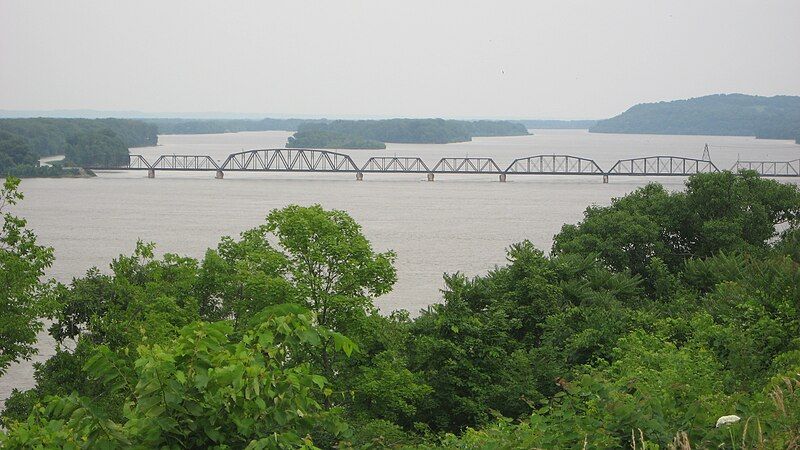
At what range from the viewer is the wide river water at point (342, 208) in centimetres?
4609

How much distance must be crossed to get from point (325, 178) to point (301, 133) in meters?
69.3

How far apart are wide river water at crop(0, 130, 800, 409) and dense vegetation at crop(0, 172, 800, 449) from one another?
5.81 m

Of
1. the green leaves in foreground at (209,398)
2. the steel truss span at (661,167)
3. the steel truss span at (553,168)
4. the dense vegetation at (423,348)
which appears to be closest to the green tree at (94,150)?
the steel truss span at (553,168)

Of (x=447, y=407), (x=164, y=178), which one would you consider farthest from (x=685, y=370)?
(x=164, y=178)

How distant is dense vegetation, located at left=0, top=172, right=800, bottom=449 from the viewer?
20.5ft

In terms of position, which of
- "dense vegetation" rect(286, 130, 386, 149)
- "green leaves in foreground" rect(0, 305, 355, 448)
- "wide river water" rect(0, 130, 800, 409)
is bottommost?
"wide river water" rect(0, 130, 800, 409)

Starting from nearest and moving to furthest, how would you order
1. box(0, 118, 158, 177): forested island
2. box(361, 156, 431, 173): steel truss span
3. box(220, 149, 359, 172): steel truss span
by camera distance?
1. box(0, 118, 158, 177): forested island
2. box(361, 156, 431, 173): steel truss span
3. box(220, 149, 359, 172): steel truss span

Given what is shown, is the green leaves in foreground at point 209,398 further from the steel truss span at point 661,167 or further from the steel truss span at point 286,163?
the steel truss span at point 286,163

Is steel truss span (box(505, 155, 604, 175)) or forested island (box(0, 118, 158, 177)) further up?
forested island (box(0, 118, 158, 177))

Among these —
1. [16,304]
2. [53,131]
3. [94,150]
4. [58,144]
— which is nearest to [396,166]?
[94,150]

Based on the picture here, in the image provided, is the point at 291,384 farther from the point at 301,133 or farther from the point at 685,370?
the point at 301,133

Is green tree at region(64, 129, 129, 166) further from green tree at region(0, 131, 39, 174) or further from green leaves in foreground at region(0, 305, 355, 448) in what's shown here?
green leaves in foreground at region(0, 305, 355, 448)

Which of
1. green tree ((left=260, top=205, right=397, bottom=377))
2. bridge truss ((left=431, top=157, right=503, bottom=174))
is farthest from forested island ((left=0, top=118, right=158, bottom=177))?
green tree ((left=260, top=205, right=397, bottom=377))

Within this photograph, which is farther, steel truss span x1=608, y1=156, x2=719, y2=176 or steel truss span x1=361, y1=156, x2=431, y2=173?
steel truss span x1=361, y1=156, x2=431, y2=173
